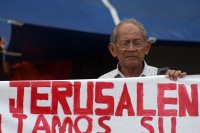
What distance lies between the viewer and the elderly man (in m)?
3.59

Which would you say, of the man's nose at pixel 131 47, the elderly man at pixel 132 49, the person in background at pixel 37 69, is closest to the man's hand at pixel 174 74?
the elderly man at pixel 132 49

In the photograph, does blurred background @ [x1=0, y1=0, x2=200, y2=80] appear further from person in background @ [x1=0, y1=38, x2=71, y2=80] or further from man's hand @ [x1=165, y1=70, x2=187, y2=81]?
man's hand @ [x1=165, y1=70, x2=187, y2=81]

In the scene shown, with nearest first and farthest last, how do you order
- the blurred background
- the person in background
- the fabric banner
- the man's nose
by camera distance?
1. the man's nose
2. the fabric banner
3. the blurred background
4. the person in background

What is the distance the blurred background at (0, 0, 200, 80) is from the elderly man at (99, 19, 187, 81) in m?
1.93

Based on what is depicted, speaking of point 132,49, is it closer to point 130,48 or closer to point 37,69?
point 130,48

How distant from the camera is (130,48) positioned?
3.59m

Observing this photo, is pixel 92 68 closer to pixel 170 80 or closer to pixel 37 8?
pixel 37 8

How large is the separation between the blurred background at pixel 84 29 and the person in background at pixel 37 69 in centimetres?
1

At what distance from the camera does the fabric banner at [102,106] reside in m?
3.74

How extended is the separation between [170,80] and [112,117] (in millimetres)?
433

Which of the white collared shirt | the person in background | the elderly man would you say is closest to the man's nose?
the elderly man

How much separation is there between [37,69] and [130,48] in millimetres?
3118

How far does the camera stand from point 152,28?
5.80 meters

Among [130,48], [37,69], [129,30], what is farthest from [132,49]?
→ [37,69]
